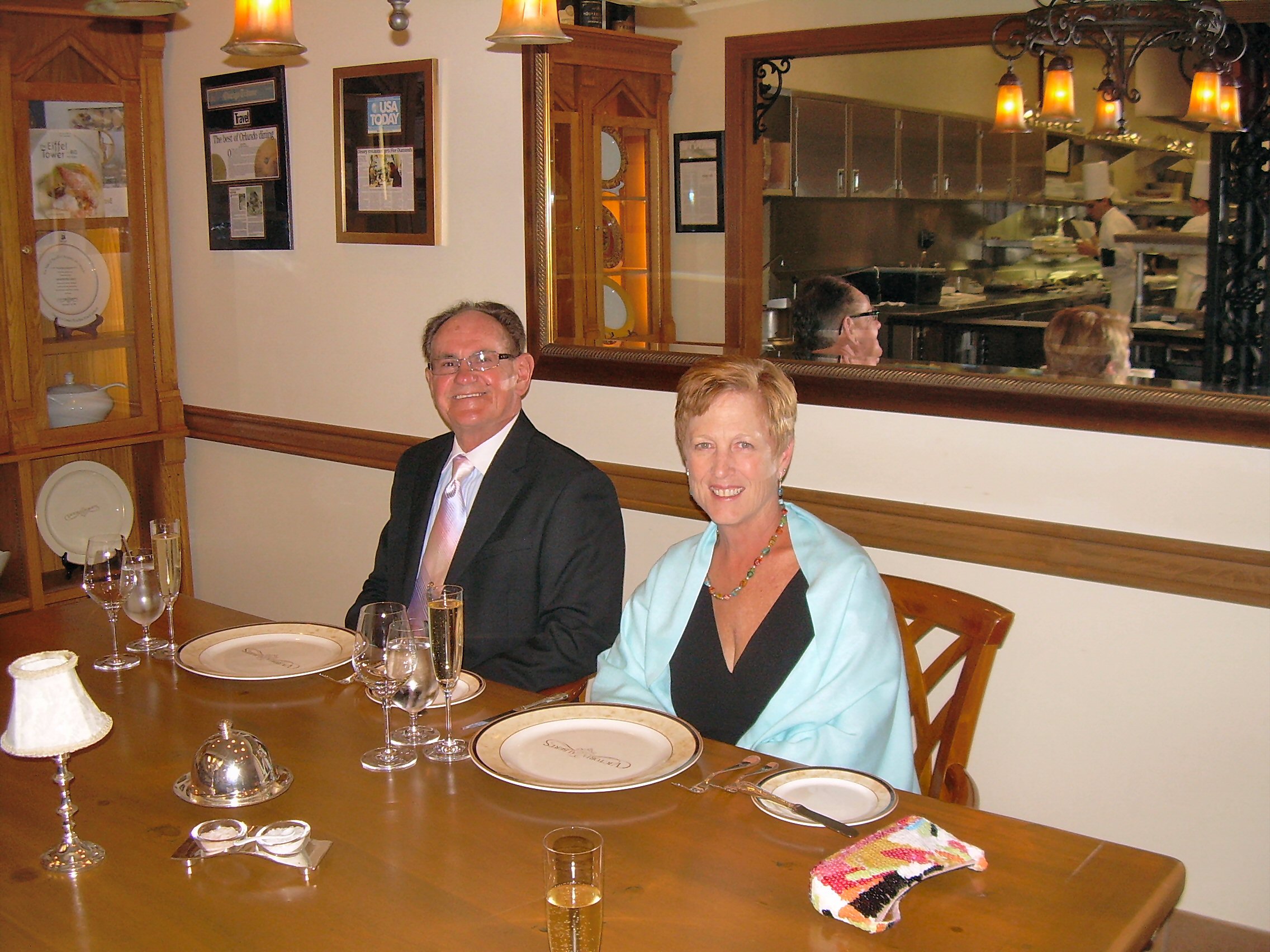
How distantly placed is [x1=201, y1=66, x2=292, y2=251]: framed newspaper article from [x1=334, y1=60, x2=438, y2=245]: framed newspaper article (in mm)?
289

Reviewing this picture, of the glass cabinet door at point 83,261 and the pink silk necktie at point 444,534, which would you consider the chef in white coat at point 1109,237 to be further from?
the glass cabinet door at point 83,261

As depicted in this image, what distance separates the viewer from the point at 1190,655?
2295mm

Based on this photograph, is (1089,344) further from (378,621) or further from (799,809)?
(378,621)

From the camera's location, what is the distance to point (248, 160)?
12.7ft

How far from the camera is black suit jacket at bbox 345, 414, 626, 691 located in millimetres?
2352

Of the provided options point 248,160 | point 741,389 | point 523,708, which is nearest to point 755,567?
point 741,389

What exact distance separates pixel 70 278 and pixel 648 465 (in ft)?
6.72

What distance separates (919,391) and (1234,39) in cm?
84

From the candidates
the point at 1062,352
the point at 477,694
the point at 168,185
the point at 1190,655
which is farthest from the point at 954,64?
the point at 168,185

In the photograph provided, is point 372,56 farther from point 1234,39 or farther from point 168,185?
point 1234,39

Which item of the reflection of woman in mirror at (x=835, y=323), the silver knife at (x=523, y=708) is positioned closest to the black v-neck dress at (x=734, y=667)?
the silver knife at (x=523, y=708)

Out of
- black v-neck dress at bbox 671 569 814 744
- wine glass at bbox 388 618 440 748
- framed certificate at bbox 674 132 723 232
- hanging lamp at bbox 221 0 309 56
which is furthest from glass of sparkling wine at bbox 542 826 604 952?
framed certificate at bbox 674 132 723 232

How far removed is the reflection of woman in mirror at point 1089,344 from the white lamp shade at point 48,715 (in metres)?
1.78

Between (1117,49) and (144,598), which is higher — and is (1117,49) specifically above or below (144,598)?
above
